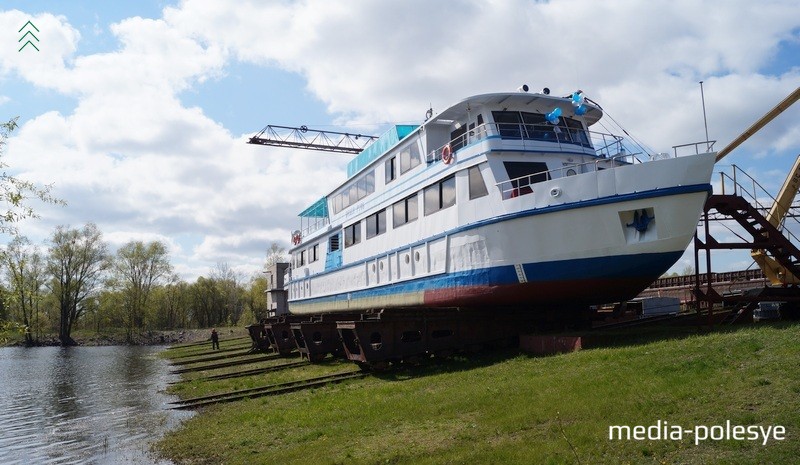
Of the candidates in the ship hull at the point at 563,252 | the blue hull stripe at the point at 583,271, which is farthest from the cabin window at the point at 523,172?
the blue hull stripe at the point at 583,271

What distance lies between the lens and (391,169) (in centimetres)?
2319

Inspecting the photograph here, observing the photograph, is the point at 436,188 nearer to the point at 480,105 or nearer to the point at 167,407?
the point at 480,105

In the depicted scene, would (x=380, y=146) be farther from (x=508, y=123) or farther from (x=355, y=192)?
(x=508, y=123)

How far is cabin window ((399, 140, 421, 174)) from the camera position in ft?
70.2

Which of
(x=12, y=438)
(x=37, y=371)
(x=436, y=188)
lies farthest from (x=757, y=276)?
(x=37, y=371)

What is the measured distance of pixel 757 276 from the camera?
3416 centimetres

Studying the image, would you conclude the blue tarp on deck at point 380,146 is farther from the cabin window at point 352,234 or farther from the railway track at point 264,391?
the railway track at point 264,391

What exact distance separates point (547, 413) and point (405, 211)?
13.1 meters

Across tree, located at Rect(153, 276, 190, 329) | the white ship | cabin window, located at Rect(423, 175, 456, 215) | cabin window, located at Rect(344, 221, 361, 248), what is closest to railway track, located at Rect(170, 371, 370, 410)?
the white ship

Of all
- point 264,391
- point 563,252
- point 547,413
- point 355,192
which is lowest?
point 264,391

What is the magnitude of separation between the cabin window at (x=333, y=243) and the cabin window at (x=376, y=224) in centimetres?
456

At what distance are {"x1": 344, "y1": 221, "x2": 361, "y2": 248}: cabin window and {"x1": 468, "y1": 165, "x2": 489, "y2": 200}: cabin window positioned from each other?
8717 mm

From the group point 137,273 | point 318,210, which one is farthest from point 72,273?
point 318,210

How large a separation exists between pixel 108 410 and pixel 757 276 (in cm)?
3324
